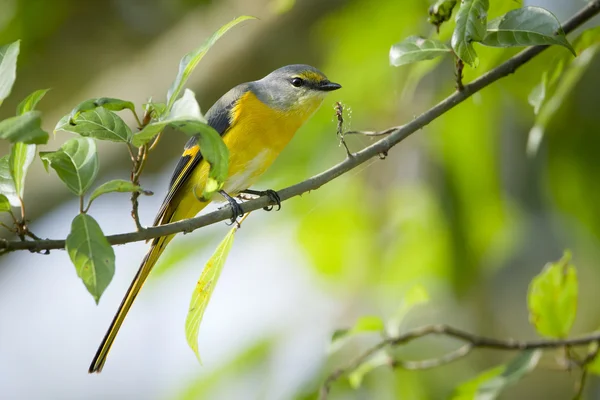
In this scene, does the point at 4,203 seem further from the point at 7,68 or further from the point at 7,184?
the point at 7,68

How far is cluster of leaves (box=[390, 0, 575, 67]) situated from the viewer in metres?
1.92

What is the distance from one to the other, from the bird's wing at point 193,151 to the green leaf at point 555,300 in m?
1.47

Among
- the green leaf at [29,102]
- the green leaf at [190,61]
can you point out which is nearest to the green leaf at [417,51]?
the green leaf at [190,61]

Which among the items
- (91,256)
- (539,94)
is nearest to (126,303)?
(91,256)

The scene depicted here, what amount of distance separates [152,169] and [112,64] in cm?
106

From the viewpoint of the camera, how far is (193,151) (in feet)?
10.7

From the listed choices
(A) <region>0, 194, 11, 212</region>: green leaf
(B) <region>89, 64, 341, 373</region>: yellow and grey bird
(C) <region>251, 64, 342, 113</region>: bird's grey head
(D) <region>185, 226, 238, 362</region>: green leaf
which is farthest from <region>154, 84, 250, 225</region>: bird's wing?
(A) <region>0, 194, 11, 212</region>: green leaf

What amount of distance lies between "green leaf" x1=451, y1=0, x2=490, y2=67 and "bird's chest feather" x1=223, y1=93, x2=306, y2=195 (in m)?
1.47

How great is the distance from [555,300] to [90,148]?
182cm

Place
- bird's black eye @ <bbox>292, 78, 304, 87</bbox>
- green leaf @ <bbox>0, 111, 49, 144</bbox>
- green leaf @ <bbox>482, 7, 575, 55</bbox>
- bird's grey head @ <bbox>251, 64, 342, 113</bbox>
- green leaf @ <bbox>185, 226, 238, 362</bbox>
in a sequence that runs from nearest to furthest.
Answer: green leaf @ <bbox>0, 111, 49, 144</bbox> < green leaf @ <bbox>482, 7, 575, 55</bbox> < green leaf @ <bbox>185, 226, 238, 362</bbox> < bird's grey head @ <bbox>251, 64, 342, 113</bbox> < bird's black eye @ <bbox>292, 78, 304, 87</bbox>

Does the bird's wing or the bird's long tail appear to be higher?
the bird's wing

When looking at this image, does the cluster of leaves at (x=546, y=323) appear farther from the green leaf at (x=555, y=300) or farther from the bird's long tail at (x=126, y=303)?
the bird's long tail at (x=126, y=303)

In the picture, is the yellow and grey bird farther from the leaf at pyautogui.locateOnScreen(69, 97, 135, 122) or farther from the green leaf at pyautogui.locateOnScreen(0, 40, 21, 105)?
the green leaf at pyautogui.locateOnScreen(0, 40, 21, 105)

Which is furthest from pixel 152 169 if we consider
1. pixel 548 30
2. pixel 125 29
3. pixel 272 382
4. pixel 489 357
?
pixel 548 30
